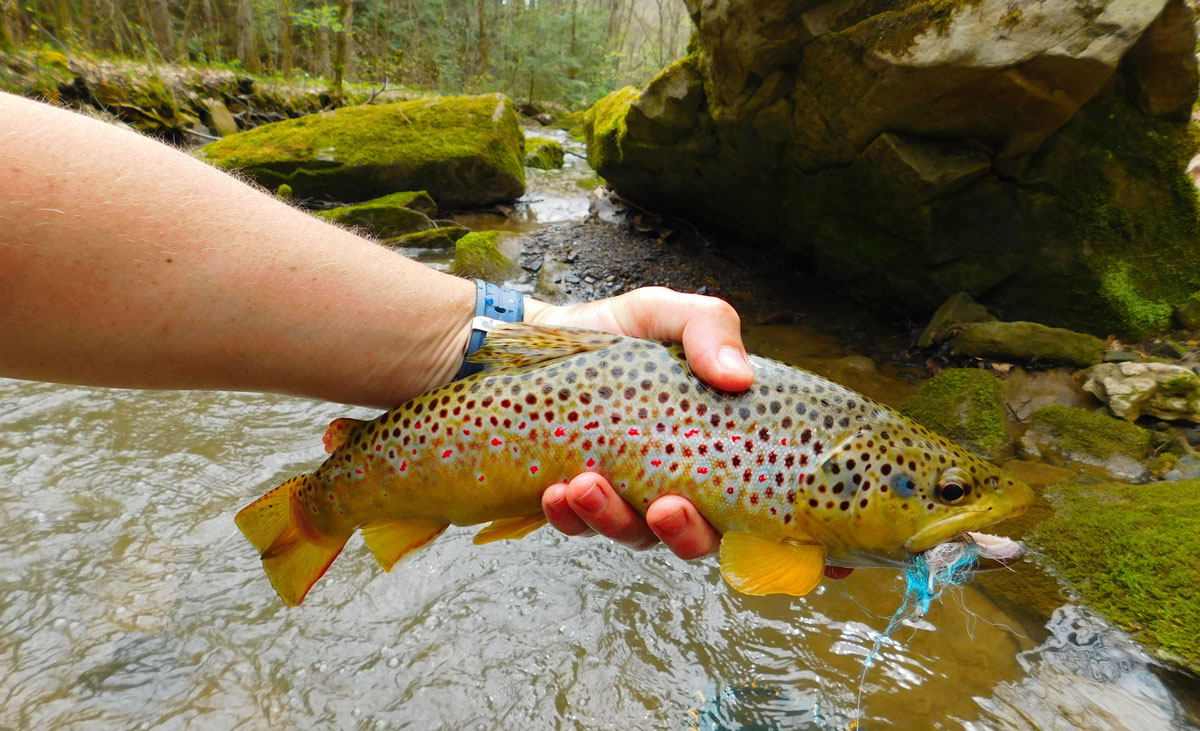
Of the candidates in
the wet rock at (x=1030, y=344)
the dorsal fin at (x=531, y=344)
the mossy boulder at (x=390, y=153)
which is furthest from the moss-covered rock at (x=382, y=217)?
the dorsal fin at (x=531, y=344)

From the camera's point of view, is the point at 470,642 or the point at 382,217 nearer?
the point at 470,642

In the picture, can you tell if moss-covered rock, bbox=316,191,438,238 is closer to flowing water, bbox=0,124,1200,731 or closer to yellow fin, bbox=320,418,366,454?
flowing water, bbox=0,124,1200,731

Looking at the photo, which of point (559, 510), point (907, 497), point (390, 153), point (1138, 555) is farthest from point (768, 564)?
point (390, 153)

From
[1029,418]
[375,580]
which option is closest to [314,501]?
[375,580]

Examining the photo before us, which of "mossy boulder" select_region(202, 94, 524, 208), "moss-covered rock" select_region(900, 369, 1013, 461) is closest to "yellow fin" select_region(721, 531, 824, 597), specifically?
"moss-covered rock" select_region(900, 369, 1013, 461)

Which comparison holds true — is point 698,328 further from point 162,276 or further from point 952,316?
point 952,316

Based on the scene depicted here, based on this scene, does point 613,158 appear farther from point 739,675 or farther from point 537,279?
point 739,675
